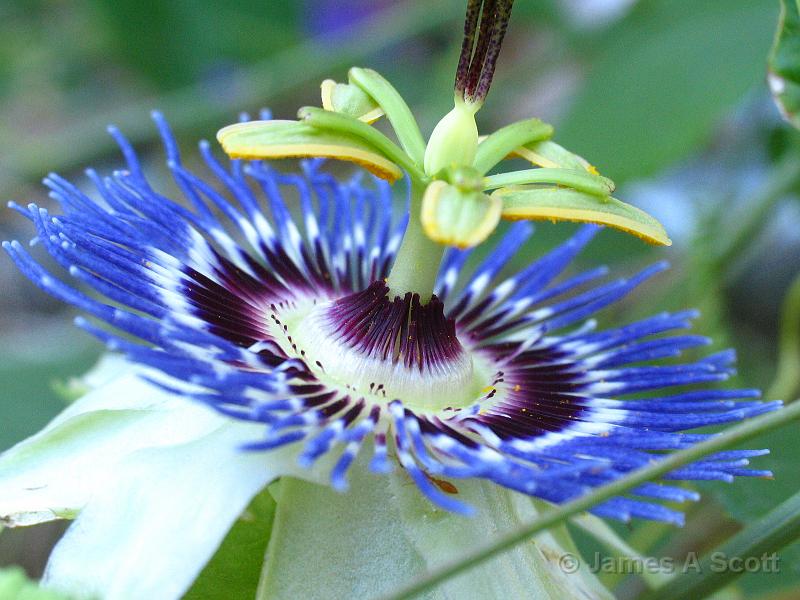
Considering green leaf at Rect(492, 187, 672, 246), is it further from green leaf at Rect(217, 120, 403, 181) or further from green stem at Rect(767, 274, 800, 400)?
green stem at Rect(767, 274, 800, 400)

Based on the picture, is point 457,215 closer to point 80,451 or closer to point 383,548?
point 383,548

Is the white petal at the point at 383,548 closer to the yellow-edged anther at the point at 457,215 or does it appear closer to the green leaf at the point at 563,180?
the yellow-edged anther at the point at 457,215

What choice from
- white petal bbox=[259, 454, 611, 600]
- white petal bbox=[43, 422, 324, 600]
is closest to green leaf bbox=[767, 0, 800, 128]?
white petal bbox=[259, 454, 611, 600]

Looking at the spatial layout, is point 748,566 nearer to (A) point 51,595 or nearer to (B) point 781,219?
(A) point 51,595

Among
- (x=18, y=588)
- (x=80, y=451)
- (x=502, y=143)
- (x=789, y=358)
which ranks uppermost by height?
(x=502, y=143)

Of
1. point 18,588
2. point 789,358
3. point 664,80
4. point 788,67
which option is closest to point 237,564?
point 18,588
